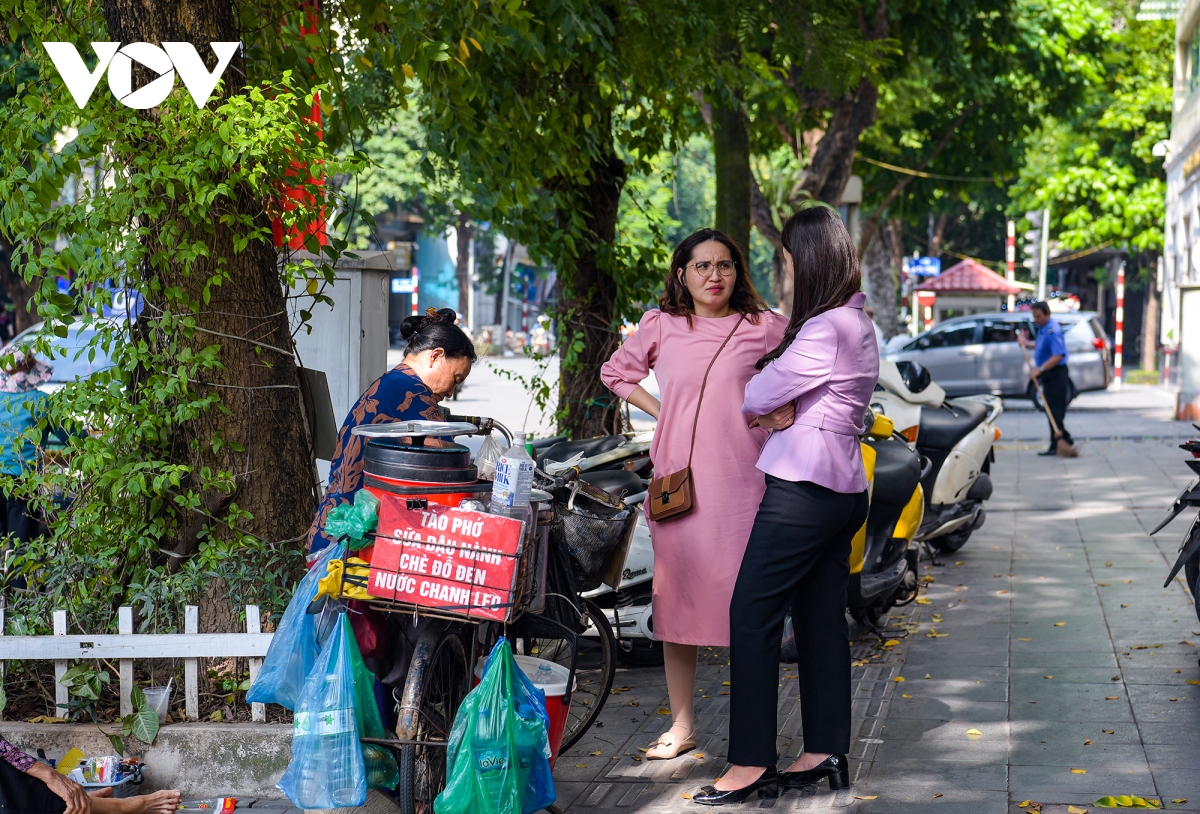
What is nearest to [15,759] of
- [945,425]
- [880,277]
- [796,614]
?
[796,614]

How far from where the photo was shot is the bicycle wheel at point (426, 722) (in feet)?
12.7

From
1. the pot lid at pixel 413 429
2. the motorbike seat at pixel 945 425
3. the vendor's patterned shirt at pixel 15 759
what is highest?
the pot lid at pixel 413 429

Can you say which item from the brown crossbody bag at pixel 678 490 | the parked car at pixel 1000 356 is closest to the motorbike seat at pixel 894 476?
the brown crossbody bag at pixel 678 490

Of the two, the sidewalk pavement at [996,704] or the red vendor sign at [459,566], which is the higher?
the red vendor sign at [459,566]

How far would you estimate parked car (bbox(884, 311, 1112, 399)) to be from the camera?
76.4 ft

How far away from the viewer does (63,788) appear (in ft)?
12.3

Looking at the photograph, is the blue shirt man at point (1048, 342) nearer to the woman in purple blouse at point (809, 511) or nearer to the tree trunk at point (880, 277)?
the tree trunk at point (880, 277)

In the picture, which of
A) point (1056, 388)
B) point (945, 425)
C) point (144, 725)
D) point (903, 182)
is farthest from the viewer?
point (903, 182)

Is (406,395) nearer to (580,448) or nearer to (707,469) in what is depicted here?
(707,469)

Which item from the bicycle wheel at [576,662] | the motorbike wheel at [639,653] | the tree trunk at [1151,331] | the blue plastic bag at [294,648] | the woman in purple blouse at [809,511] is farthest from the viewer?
the tree trunk at [1151,331]

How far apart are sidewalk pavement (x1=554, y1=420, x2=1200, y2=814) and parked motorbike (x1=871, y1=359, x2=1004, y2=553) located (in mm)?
407

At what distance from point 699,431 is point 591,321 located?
4.30 metres

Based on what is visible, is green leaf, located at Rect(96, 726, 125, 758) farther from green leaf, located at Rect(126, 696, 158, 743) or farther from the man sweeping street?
the man sweeping street

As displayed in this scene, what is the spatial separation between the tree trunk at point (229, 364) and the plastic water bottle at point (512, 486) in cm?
163
